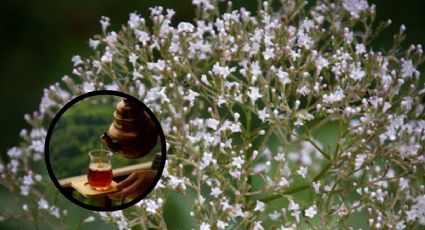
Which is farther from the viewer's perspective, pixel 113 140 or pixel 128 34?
pixel 128 34

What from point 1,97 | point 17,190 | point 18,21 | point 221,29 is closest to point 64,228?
point 17,190

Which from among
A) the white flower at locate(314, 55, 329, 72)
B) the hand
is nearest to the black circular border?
the hand

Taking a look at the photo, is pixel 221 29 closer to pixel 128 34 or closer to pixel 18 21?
pixel 128 34

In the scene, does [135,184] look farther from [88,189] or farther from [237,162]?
[237,162]

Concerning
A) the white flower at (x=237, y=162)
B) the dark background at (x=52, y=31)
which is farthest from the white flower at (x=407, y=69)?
the dark background at (x=52, y=31)

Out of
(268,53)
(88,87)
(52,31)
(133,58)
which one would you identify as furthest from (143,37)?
(52,31)

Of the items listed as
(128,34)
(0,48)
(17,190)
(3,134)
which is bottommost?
(17,190)
